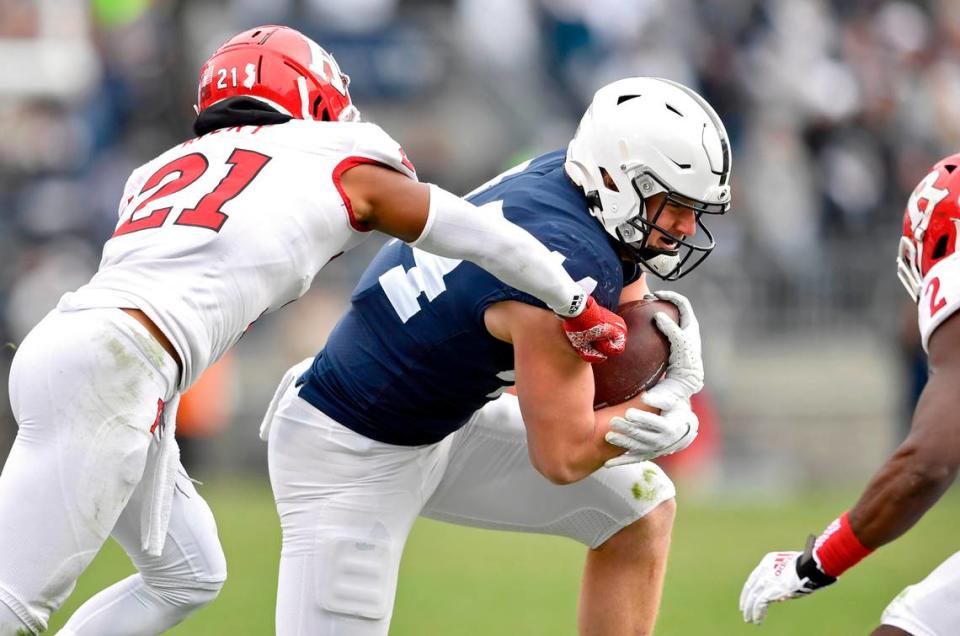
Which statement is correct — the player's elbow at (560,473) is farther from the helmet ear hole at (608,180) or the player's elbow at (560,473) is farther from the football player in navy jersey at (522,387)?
the helmet ear hole at (608,180)

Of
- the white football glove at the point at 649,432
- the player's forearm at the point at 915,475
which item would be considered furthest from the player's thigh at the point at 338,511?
the player's forearm at the point at 915,475

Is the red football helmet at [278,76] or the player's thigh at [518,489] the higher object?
the red football helmet at [278,76]

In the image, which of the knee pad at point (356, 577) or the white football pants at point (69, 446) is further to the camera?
the knee pad at point (356, 577)

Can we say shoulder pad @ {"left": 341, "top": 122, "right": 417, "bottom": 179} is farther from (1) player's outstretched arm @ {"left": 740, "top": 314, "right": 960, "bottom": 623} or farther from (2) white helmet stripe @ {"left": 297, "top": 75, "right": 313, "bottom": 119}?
(1) player's outstretched arm @ {"left": 740, "top": 314, "right": 960, "bottom": 623}

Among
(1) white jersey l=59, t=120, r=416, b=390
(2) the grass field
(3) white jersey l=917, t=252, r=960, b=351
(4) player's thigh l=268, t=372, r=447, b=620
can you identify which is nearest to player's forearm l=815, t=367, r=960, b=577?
(3) white jersey l=917, t=252, r=960, b=351

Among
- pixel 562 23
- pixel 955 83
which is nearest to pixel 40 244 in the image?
pixel 562 23

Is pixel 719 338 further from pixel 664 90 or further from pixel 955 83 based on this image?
pixel 664 90

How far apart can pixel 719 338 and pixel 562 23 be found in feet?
11.4

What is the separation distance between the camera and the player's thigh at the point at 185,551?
4648mm

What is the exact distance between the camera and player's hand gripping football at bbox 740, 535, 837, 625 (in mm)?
4008

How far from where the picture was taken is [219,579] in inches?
189

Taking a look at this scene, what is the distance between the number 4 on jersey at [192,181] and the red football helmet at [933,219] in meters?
1.74

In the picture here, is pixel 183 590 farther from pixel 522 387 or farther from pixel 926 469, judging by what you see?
pixel 926 469

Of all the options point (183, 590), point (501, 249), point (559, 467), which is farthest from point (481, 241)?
point (183, 590)
